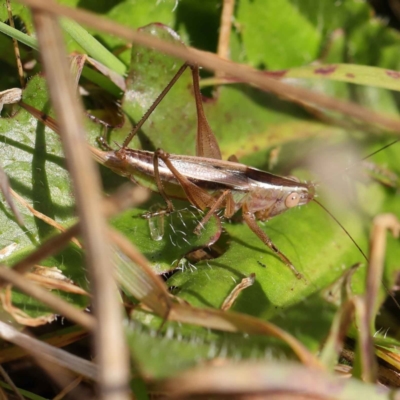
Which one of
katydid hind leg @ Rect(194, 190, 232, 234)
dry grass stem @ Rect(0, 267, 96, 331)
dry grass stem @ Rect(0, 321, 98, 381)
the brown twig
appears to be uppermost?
the brown twig

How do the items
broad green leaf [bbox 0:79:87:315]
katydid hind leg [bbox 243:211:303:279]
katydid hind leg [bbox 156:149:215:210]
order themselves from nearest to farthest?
broad green leaf [bbox 0:79:87:315] → katydid hind leg [bbox 243:211:303:279] → katydid hind leg [bbox 156:149:215:210]

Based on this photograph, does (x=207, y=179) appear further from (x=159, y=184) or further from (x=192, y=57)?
(x=192, y=57)

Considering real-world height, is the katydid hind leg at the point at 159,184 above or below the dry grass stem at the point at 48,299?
above

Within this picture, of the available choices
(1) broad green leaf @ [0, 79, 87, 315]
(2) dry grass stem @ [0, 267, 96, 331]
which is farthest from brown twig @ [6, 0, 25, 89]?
(2) dry grass stem @ [0, 267, 96, 331]

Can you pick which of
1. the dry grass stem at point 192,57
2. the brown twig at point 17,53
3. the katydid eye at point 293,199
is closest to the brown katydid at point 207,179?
the katydid eye at point 293,199

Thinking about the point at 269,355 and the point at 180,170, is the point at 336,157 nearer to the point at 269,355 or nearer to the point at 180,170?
the point at 180,170

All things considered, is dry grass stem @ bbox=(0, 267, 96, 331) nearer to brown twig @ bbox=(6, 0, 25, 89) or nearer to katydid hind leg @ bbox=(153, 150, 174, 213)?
katydid hind leg @ bbox=(153, 150, 174, 213)

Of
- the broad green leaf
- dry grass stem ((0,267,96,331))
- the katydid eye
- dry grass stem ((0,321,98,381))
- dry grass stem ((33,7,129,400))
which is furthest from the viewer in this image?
the katydid eye

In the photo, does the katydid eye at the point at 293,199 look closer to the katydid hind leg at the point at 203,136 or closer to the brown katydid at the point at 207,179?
the brown katydid at the point at 207,179

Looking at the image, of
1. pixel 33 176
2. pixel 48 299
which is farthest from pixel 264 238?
pixel 48 299
